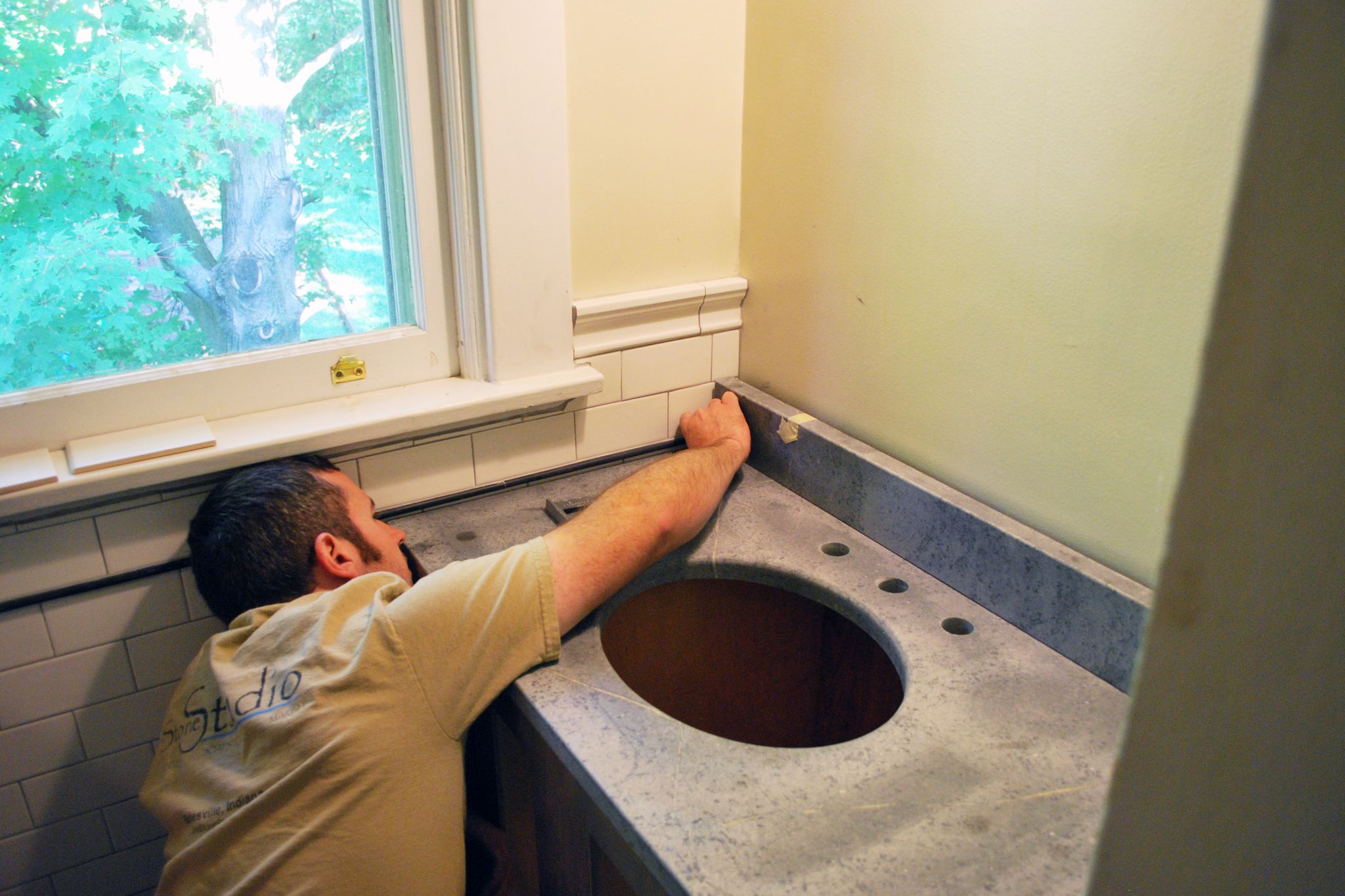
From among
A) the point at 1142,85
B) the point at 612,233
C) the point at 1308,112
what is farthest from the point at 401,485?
the point at 1308,112

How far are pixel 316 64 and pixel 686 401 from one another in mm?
775

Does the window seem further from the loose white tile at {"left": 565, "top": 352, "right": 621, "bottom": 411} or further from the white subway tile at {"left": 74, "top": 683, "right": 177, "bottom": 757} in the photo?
the white subway tile at {"left": 74, "top": 683, "right": 177, "bottom": 757}

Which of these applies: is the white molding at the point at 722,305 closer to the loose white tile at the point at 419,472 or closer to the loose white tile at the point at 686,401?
the loose white tile at the point at 686,401

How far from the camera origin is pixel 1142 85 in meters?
0.97

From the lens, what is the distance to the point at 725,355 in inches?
66.8

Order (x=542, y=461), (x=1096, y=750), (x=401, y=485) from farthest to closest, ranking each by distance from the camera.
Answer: (x=542, y=461) → (x=401, y=485) → (x=1096, y=750)

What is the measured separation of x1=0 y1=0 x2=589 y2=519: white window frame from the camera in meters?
1.25

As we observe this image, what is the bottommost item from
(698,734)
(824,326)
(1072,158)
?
(698,734)

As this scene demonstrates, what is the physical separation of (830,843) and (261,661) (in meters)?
0.67

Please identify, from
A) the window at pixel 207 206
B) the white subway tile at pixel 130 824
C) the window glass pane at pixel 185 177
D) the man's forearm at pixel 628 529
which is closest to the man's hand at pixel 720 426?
the man's forearm at pixel 628 529

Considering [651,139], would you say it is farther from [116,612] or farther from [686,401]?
[116,612]

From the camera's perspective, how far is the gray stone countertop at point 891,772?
86 centimetres

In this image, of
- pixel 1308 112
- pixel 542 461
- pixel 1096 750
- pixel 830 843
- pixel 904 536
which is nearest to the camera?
pixel 1308 112

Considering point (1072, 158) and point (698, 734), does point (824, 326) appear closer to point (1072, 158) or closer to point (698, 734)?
point (1072, 158)
